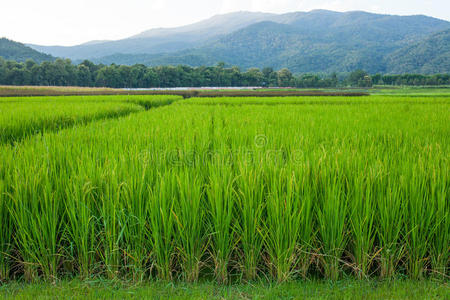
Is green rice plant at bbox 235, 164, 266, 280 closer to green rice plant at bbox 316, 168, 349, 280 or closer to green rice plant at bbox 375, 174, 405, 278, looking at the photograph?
green rice plant at bbox 316, 168, 349, 280

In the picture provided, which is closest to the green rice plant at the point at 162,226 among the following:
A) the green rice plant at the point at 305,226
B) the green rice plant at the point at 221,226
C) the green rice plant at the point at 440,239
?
the green rice plant at the point at 221,226

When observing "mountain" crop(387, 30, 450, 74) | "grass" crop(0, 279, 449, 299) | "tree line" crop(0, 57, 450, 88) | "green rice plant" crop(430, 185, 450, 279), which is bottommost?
"grass" crop(0, 279, 449, 299)

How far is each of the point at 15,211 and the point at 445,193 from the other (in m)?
2.64

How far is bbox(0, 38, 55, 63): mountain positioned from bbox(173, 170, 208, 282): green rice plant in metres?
157

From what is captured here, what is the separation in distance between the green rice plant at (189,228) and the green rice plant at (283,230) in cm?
40

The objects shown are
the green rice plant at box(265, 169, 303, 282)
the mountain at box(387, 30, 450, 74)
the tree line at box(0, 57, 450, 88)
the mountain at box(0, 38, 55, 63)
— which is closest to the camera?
the green rice plant at box(265, 169, 303, 282)

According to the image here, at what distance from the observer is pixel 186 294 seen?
1441mm

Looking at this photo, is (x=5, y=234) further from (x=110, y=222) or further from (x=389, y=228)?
(x=389, y=228)

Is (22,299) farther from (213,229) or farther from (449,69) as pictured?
(449,69)

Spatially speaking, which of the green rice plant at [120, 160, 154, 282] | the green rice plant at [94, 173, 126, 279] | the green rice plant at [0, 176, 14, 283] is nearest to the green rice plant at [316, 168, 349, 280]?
the green rice plant at [120, 160, 154, 282]

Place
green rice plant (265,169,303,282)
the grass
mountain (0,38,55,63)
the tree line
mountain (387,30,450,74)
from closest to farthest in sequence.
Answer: the grass, green rice plant (265,169,303,282), the tree line, mountain (387,30,450,74), mountain (0,38,55,63)

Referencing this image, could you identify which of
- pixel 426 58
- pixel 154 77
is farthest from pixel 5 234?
pixel 426 58

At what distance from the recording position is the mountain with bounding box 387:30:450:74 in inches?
5059

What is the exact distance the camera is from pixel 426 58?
136 meters
